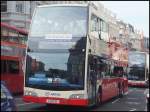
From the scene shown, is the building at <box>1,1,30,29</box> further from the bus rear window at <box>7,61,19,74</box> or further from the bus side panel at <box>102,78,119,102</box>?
the bus side panel at <box>102,78,119,102</box>

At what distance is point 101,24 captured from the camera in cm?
2152

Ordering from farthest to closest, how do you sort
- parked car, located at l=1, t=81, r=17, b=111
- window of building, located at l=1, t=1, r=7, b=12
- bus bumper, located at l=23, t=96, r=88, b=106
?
window of building, located at l=1, t=1, r=7, b=12, bus bumper, located at l=23, t=96, r=88, b=106, parked car, located at l=1, t=81, r=17, b=111

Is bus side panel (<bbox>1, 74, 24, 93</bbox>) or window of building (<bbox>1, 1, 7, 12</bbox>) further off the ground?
window of building (<bbox>1, 1, 7, 12</bbox>)

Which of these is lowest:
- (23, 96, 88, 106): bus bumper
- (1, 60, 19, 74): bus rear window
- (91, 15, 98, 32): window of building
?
(23, 96, 88, 106): bus bumper

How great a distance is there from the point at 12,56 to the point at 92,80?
9366mm

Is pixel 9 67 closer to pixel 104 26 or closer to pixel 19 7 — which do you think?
pixel 104 26

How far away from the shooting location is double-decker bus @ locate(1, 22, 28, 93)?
88.0ft

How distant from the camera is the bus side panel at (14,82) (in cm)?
2764

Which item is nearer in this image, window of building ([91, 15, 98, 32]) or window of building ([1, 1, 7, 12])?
window of building ([91, 15, 98, 32])

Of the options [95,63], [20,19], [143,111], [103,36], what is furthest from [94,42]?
[20,19]

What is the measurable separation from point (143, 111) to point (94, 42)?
11.4 feet

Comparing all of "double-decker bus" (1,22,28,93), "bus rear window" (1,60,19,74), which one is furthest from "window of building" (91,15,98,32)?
"bus rear window" (1,60,19,74)

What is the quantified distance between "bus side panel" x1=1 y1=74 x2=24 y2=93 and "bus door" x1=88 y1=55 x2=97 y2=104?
338 inches

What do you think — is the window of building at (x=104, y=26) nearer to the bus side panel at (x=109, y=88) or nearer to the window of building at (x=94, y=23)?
the window of building at (x=94, y=23)
